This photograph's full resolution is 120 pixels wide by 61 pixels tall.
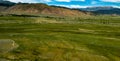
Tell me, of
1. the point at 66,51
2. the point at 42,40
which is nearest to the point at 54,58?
the point at 66,51

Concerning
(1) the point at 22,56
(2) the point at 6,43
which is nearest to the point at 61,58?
(1) the point at 22,56

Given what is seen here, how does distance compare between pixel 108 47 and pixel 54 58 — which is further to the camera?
pixel 108 47

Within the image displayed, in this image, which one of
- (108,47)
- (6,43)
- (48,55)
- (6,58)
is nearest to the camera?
(6,58)

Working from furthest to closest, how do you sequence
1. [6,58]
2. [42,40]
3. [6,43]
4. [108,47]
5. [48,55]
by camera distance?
[42,40], [108,47], [6,43], [48,55], [6,58]

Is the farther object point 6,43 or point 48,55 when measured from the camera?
point 6,43

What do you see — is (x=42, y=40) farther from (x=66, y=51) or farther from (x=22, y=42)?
(x=66, y=51)

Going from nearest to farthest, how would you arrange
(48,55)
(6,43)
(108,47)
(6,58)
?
1. (6,58)
2. (48,55)
3. (6,43)
4. (108,47)

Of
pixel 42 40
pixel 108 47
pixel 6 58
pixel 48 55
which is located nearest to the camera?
pixel 6 58

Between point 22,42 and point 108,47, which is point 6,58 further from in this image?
point 108,47
